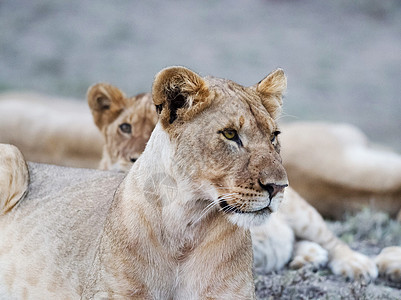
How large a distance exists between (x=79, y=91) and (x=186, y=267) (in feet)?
34.3

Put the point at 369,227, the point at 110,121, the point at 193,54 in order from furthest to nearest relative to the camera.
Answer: the point at 193,54, the point at 369,227, the point at 110,121

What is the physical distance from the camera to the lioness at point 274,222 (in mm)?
4207

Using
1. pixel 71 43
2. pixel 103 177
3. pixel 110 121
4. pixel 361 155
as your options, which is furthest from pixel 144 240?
pixel 71 43

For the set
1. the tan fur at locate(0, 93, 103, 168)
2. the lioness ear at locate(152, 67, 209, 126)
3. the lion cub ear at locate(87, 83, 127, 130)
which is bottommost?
the tan fur at locate(0, 93, 103, 168)

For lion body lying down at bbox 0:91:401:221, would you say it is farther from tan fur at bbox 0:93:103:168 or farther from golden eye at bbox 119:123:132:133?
golden eye at bbox 119:123:132:133

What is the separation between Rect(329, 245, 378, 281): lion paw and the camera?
13.5 ft

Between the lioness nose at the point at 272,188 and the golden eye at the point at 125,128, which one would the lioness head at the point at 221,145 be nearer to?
the lioness nose at the point at 272,188

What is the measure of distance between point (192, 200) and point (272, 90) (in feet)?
1.95

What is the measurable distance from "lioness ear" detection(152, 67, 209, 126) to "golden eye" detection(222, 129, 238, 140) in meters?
0.15

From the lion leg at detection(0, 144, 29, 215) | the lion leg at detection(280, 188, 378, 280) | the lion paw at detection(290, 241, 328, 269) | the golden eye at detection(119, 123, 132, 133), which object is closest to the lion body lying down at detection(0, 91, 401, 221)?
the lion leg at detection(280, 188, 378, 280)

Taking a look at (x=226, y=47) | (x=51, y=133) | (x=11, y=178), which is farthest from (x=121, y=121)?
(x=226, y=47)

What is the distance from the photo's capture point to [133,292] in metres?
2.68

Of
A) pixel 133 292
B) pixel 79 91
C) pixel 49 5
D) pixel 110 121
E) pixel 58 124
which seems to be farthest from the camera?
pixel 49 5

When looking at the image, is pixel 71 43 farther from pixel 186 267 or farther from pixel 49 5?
pixel 186 267
